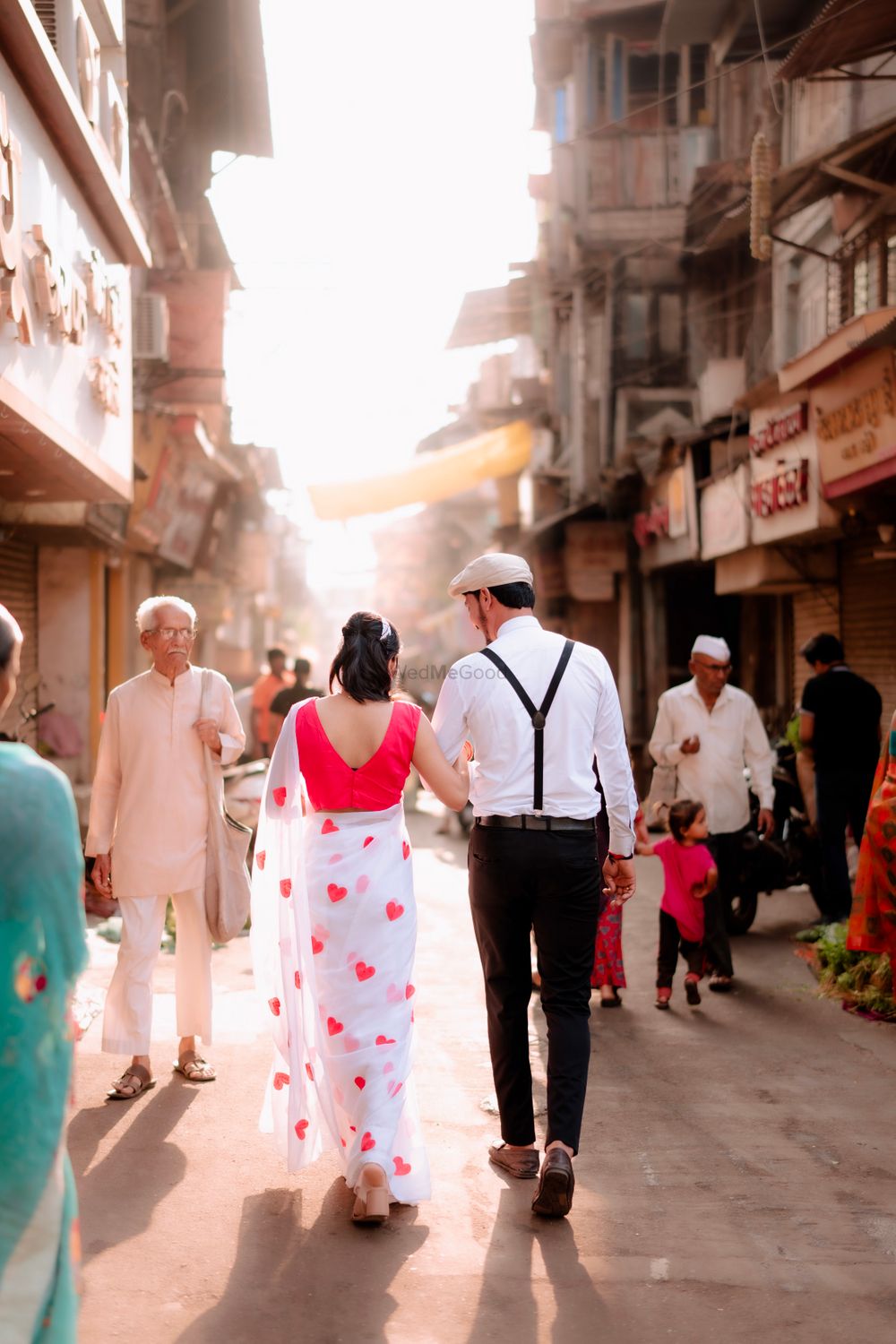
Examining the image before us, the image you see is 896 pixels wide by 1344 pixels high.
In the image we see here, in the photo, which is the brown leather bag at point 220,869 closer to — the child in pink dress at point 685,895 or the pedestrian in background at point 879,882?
the child in pink dress at point 685,895

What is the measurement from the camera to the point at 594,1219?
171 inches

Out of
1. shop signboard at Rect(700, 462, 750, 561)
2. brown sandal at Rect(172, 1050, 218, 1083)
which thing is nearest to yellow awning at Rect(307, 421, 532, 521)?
shop signboard at Rect(700, 462, 750, 561)

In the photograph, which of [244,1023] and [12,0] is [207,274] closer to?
[12,0]

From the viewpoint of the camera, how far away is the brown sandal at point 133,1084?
5676 mm

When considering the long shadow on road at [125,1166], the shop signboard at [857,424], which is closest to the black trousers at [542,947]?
the long shadow on road at [125,1166]

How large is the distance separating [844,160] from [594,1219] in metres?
9.05

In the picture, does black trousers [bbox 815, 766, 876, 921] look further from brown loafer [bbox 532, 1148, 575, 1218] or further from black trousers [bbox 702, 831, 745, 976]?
brown loafer [bbox 532, 1148, 575, 1218]

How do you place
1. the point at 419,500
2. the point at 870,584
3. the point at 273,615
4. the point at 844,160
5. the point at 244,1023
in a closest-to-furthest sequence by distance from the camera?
the point at 244,1023 → the point at 844,160 → the point at 870,584 → the point at 419,500 → the point at 273,615

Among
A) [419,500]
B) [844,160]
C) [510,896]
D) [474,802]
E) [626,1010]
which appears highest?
[844,160]

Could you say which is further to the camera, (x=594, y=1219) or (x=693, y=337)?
(x=693, y=337)

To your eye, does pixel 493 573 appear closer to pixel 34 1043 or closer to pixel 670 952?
pixel 34 1043

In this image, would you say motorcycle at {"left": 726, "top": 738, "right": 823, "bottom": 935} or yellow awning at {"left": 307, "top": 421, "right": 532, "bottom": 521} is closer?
motorcycle at {"left": 726, "top": 738, "right": 823, "bottom": 935}

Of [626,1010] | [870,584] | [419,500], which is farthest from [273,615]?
[626,1010]

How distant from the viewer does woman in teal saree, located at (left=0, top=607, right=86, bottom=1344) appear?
246cm
